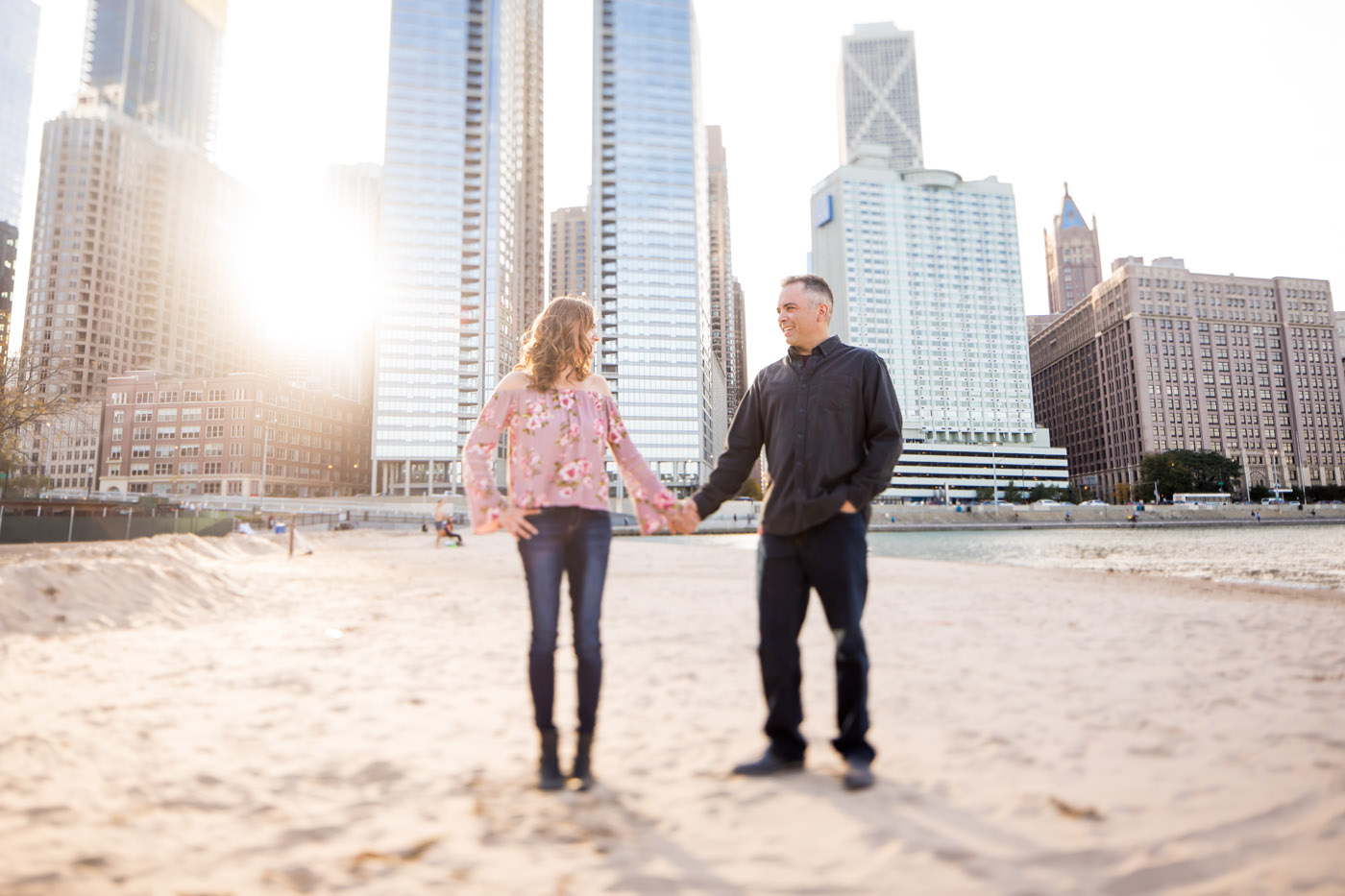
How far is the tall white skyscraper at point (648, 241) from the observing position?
359 ft

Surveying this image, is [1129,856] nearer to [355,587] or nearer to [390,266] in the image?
[355,587]

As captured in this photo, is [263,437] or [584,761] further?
[263,437]

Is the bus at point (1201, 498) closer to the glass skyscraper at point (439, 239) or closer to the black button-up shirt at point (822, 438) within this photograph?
the glass skyscraper at point (439, 239)

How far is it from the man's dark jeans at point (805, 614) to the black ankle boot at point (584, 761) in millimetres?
833

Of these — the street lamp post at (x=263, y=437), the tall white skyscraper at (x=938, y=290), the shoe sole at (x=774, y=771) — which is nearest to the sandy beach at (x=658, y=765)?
the shoe sole at (x=774, y=771)

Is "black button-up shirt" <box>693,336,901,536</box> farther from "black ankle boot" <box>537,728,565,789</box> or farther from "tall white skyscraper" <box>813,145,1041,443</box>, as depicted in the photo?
"tall white skyscraper" <box>813,145,1041,443</box>

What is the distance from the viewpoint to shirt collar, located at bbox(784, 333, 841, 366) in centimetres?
357

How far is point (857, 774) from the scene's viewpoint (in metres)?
2.95

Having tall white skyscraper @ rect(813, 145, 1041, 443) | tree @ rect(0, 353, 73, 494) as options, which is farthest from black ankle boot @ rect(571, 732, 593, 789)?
tall white skyscraper @ rect(813, 145, 1041, 443)

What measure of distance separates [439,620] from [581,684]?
5.47 m

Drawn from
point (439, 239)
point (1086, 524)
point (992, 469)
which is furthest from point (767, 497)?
point (992, 469)

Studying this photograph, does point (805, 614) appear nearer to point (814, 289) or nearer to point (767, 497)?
point (767, 497)

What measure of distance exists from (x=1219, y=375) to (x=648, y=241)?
116288 mm

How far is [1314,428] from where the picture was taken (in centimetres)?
13588
